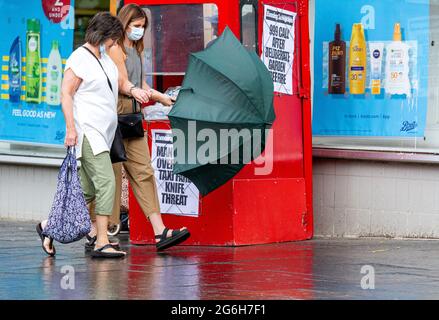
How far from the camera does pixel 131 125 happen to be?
893 centimetres

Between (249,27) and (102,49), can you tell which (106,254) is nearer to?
(102,49)

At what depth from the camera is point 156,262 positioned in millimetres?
8461

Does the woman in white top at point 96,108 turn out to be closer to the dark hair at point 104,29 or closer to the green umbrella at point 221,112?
the dark hair at point 104,29

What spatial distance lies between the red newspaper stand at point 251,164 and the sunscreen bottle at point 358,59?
60cm

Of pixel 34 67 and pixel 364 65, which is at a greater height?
pixel 34 67

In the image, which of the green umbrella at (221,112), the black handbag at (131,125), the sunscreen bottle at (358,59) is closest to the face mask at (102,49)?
the black handbag at (131,125)

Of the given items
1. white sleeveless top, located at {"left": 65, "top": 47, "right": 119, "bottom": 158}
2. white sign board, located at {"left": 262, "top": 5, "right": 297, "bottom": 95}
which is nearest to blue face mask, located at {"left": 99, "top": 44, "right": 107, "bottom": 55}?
white sleeveless top, located at {"left": 65, "top": 47, "right": 119, "bottom": 158}

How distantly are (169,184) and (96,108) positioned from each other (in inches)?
46.8

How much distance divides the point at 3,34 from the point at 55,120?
1089 millimetres

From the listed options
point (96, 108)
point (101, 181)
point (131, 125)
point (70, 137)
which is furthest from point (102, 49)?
point (101, 181)

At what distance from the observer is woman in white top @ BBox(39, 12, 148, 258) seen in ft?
27.9

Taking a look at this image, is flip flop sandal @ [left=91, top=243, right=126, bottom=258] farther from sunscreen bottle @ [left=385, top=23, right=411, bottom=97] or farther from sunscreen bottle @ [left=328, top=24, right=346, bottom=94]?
sunscreen bottle @ [left=385, top=23, right=411, bottom=97]

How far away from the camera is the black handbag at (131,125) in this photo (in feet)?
29.3
